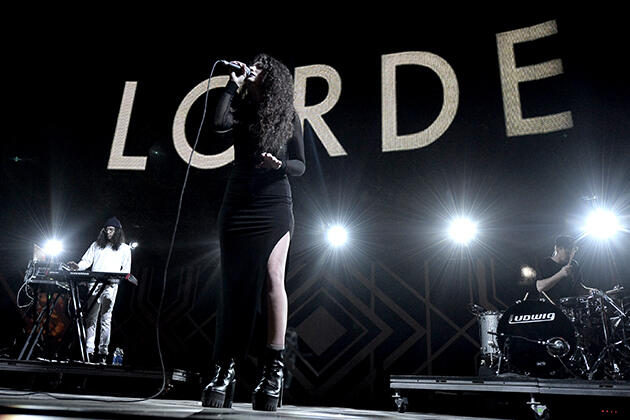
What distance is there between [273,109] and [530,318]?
282 cm

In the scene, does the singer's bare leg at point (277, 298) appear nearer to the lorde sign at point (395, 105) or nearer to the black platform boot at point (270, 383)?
the black platform boot at point (270, 383)

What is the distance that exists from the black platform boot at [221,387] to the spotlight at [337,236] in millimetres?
4006

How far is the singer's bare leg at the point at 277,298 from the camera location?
150 centimetres

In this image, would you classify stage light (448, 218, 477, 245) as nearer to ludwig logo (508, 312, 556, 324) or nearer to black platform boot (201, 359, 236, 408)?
ludwig logo (508, 312, 556, 324)

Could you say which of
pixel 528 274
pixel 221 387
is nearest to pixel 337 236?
pixel 528 274

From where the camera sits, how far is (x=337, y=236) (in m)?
5.50

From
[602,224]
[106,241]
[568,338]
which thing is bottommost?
[568,338]

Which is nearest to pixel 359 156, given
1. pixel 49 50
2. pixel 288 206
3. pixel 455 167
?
pixel 455 167

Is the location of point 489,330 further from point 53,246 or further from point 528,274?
point 53,246

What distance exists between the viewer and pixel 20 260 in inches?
246

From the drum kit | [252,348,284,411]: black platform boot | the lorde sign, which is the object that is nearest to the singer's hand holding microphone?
[252,348,284,411]: black platform boot

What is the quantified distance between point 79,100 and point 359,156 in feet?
9.72

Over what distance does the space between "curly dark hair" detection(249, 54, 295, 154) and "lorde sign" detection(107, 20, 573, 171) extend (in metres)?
2.44

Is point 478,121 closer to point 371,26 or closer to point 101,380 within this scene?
point 371,26
